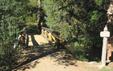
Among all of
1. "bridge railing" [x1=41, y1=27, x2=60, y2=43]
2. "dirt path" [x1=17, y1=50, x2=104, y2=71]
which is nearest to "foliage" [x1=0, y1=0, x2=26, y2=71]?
"dirt path" [x1=17, y1=50, x2=104, y2=71]

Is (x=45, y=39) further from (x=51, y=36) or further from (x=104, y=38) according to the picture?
(x=104, y=38)

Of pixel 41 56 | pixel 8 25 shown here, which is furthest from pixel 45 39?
pixel 8 25

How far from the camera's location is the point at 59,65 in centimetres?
1656

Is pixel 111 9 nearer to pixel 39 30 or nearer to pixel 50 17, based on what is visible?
pixel 50 17

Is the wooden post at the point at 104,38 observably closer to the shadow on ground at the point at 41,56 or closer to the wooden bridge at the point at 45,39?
the shadow on ground at the point at 41,56

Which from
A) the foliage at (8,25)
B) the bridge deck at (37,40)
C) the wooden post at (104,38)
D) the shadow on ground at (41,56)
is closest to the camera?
the foliage at (8,25)

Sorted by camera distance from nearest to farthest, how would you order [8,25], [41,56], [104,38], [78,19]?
[8,25], [104,38], [78,19], [41,56]

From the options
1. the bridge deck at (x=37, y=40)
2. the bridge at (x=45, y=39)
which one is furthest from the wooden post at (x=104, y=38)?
the bridge deck at (x=37, y=40)

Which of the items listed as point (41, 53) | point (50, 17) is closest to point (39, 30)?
point (41, 53)

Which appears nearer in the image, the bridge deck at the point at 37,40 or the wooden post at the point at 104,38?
the wooden post at the point at 104,38

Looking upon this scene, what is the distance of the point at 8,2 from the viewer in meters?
15.8

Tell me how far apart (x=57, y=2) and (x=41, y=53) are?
4.00 meters

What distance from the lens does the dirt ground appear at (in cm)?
1616

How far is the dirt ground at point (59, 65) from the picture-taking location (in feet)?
53.0
